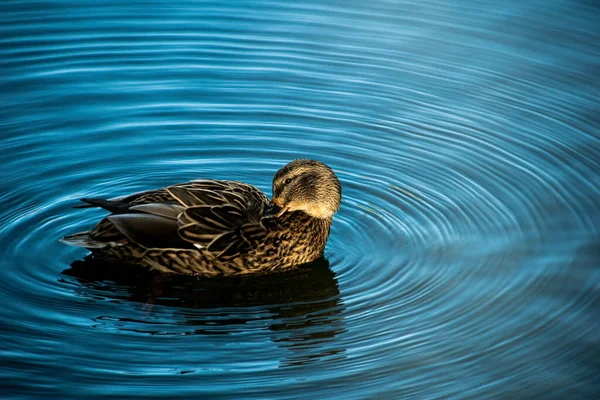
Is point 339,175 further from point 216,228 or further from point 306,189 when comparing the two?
point 216,228

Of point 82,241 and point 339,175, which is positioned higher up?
point 339,175

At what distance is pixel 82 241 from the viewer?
7.41 meters

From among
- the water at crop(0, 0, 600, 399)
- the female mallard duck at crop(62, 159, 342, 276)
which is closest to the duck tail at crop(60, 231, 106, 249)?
the female mallard duck at crop(62, 159, 342, 276)

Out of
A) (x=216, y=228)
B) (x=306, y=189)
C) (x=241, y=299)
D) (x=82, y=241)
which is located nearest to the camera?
(x=241, y=299)

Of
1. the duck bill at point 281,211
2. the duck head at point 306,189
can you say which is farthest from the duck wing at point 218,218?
the duck head at point 306,189

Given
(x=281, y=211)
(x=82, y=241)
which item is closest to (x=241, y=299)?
(x=281, y=211)

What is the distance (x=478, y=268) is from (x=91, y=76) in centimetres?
540

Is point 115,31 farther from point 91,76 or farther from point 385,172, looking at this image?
point 385,172

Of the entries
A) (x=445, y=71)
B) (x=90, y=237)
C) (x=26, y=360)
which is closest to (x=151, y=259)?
(x=90, y=237)

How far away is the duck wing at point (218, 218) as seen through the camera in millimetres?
7488

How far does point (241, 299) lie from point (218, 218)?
0.80 meters

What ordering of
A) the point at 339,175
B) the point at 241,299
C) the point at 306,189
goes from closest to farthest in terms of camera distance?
the point at 241,299 < the point at 306,189 < the point at 339,175

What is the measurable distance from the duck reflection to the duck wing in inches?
11.2


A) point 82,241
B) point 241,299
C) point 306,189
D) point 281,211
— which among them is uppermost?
point 306,189
